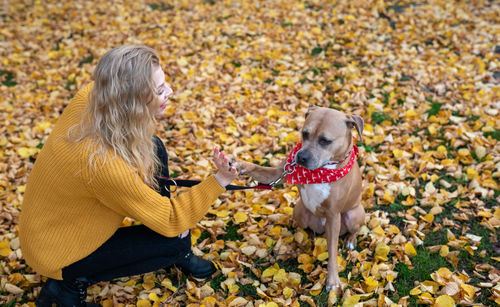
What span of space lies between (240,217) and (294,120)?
1.81 metres

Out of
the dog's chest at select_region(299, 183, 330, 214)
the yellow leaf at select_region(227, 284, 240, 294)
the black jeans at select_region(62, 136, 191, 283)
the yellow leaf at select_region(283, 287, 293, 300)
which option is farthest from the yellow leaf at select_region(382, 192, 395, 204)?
the black jeans at select_region(62, 136, 191, 283)

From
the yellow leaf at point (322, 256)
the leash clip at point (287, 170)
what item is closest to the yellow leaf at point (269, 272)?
the yellow leaf at point (322, 256)

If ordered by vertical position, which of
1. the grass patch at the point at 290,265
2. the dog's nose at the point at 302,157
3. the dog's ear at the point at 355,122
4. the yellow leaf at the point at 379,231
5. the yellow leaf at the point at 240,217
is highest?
the dog's ear at the point at 355,122

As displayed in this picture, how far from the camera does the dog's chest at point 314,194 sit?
3291mm

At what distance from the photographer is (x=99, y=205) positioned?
2844 millimetres

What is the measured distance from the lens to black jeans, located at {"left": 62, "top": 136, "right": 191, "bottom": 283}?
2.98 metres

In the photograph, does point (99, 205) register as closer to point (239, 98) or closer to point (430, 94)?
point (239, 98)

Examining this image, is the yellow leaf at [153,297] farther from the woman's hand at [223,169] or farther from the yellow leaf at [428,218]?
the yellow leaf at [428,218]

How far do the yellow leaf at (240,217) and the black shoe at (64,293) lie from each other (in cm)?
148

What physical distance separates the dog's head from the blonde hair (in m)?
1.26

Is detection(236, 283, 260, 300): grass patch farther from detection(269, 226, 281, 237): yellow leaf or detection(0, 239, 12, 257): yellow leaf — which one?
detection(0, 239, 12, 257): yellow leaf

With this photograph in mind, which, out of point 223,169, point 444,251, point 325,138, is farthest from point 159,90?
point 444,251

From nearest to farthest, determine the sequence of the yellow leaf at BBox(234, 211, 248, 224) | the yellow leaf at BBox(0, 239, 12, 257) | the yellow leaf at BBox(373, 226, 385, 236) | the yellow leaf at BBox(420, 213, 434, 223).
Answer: the yellow leaf at BBox(0, 239, 12, 257), the yellow leaf at BBox(373, 226, 385, 236), the yellow leaf at BBox(420, 213, 434, 223), the yellow leaf at BBox(234, 211, 248, 224)

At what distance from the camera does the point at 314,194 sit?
3.36 metres
